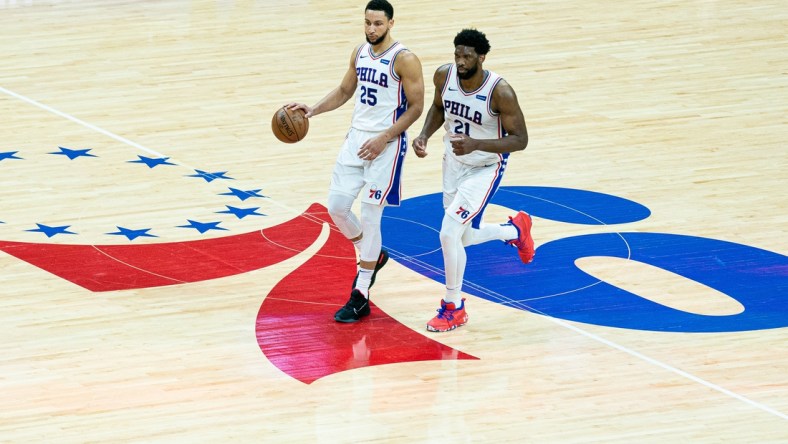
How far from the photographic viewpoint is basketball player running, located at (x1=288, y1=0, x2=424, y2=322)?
882 cm

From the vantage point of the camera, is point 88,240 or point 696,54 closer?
point 88,240

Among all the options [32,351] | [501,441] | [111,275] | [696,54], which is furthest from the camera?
[696,54]

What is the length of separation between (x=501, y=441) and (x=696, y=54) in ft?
33.7

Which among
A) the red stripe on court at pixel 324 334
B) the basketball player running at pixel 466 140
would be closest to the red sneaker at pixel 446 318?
the basketball player running at pixel 466 140

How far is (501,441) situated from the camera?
7.39m

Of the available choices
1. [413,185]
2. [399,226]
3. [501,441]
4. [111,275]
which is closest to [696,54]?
[413,185]

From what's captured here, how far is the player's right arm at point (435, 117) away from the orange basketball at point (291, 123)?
2.83 ft

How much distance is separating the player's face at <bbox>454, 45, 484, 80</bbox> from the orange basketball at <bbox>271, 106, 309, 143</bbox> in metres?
1.28

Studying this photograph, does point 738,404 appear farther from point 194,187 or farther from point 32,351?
point 194,187

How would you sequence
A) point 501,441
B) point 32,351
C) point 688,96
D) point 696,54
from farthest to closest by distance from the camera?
point 696,54 < point 688,96 < point 32,351 < point 501,441

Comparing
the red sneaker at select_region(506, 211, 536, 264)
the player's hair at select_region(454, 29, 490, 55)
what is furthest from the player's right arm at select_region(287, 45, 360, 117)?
the red sneaker at select_region(506, 211, 536, 264)

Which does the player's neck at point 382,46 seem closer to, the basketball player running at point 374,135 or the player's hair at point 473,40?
the basketball player running at point 374,135

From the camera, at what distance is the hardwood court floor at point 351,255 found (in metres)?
7.82

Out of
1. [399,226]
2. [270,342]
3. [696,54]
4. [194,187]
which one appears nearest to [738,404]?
[270,342]
